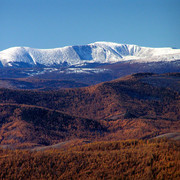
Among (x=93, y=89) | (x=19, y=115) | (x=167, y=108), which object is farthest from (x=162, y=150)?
(x=93, y=89)

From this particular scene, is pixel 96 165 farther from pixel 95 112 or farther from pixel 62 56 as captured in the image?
pixel 62 56

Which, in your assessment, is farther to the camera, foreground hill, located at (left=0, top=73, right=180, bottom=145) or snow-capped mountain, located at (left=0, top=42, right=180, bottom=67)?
snow-capped mountain, located at (left=0, top=42, right=180, bottom=67)

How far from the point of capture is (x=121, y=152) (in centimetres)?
967

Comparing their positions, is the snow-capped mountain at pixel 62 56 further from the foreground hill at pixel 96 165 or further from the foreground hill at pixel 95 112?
the foreground hill at pixel 96 165

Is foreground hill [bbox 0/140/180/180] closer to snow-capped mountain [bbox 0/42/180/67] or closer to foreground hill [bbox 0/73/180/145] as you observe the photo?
foreground hill [bbox 0/73/180/145]

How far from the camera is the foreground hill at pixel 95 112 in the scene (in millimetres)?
20125

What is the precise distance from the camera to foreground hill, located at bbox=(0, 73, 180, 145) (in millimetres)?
20125

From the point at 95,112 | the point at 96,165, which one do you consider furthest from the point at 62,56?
the point at 96,165

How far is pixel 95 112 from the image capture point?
29469 mm

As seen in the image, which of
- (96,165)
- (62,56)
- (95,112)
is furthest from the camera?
(62,56)

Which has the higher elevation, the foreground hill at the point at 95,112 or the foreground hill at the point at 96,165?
the foreground hill at the point at 96,165

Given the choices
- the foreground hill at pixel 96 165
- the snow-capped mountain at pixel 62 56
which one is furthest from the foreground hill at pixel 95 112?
the snow-capped mountain at pixel 62 56

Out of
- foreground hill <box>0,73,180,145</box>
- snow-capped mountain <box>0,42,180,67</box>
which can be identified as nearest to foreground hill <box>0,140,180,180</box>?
foreground hill <box>0,73,180,145</box>

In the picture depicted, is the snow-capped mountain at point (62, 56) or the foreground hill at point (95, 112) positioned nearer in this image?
the foreground hill at point (95, 112)
